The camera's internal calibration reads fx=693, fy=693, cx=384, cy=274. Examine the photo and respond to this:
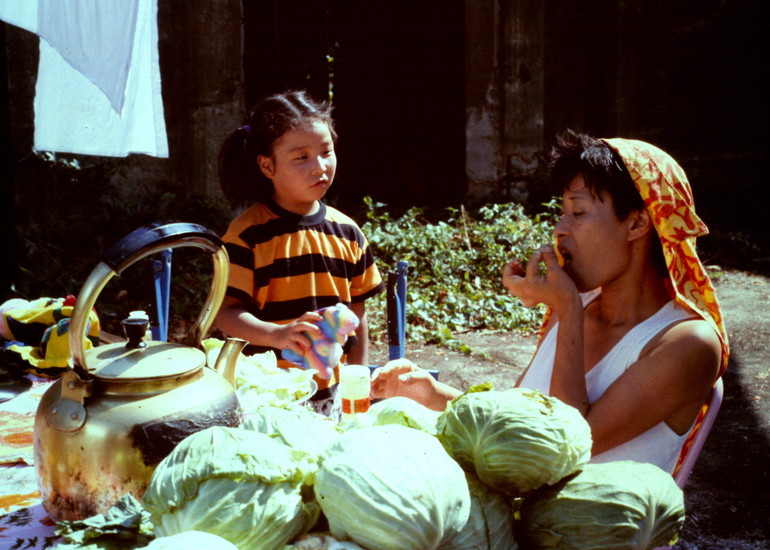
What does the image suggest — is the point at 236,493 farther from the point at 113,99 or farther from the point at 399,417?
the point at 113,99

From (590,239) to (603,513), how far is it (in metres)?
1.10

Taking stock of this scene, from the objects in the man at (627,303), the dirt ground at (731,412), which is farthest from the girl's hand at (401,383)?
the dirt ground at (731,412)

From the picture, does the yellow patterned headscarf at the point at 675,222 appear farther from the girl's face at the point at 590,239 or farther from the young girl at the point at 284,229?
the young girl at the point at 284,229

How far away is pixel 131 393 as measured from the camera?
123 cm

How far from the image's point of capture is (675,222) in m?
1.88

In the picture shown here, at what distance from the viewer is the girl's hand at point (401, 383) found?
1979 millimetres

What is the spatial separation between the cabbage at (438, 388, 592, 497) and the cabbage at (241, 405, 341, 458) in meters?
0.19

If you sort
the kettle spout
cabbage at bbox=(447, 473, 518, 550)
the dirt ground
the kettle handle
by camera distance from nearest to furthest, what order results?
cabbage at bbox=(447, 473, 518, 550) < the kettle handle < the kettle spout < the dirt ground

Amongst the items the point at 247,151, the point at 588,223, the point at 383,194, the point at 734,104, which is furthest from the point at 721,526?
the point at 734,104

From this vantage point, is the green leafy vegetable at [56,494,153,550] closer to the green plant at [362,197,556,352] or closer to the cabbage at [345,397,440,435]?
the cabbage at [345,397,440,435]

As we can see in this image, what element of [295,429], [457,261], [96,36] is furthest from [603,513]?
[457,261]

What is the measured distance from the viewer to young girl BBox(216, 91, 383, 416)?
8.82 ft

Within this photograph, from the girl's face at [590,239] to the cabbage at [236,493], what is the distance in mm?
1256

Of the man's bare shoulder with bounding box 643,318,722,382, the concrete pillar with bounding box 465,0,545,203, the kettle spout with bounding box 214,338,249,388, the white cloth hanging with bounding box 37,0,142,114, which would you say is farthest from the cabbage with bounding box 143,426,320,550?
the concrete pillar with bounding box 465,0,545,203
